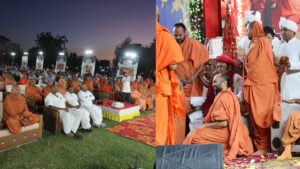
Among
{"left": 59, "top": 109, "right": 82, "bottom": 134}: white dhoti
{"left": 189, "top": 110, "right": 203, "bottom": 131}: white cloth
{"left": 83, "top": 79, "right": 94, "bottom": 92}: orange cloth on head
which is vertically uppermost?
{"left": 83, "top": 79, "right": 94, "bottom": 92}: orange cloth on head

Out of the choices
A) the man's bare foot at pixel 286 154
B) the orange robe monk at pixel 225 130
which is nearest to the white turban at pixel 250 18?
the orange robe monk at pixel 225 130

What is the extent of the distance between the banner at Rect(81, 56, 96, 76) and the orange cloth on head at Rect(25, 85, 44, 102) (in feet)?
1.15

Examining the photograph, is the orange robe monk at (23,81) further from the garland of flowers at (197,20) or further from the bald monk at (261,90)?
the bald monk at (261,90)

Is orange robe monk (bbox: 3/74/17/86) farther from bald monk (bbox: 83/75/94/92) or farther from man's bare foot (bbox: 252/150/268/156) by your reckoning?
man's bare foot (bbox: 252/150/268/156)

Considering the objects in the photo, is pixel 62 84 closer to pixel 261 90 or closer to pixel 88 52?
pixel 88 52

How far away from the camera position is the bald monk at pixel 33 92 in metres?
1.53

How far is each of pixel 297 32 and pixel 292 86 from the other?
709 mm

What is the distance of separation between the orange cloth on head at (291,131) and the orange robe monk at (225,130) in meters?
0.57

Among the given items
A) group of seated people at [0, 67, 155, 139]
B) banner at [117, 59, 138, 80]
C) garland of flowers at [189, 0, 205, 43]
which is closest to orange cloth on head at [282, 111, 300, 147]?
garland of flowers at [189, 0, 205, 43]

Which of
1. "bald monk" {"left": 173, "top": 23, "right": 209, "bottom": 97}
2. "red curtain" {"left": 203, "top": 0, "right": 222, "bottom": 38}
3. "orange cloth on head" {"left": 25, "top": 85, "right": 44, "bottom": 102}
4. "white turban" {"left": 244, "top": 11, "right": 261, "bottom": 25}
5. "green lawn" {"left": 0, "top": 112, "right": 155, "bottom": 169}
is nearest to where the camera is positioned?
"green lawn" {"left": 0, "top": 112, "right": 155, "bottom": 169}

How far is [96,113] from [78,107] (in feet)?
0.52

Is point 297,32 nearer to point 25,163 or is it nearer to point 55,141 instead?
point 55,141

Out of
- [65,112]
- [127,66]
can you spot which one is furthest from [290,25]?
[65,112]

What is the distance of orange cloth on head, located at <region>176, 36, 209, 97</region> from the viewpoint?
2.05 meters
